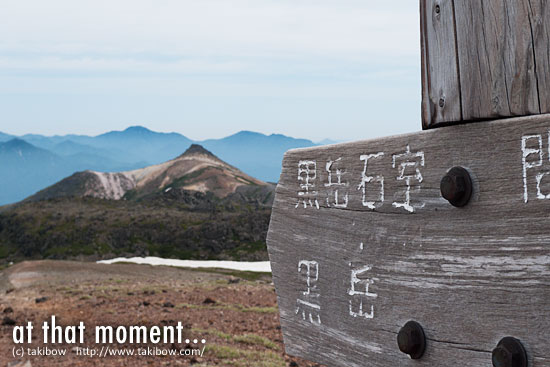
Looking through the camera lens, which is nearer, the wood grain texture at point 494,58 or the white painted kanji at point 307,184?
the wood grain texture at point 494,58

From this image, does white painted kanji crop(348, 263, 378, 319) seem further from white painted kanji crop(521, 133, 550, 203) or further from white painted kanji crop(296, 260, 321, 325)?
white painted kanji crop(521, 133, 550, 203)

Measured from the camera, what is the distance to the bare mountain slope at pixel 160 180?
92500 millimetres

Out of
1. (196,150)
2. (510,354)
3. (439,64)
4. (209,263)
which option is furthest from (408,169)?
(196,150)

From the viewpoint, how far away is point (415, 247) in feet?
5.55

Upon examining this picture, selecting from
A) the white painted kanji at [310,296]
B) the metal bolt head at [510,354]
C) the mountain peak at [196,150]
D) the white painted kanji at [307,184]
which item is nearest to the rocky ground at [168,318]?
the white painted kanji at [310,296]

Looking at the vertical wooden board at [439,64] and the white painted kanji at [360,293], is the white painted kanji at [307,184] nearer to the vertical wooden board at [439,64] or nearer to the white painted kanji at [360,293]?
the white painted kanji at [360,293]

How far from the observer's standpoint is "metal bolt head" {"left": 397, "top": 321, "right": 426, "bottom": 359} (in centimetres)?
167

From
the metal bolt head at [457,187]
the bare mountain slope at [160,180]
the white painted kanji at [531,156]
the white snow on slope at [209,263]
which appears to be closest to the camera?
the white painted kanji at [531,156]

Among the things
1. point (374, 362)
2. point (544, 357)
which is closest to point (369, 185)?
point (374, 362)

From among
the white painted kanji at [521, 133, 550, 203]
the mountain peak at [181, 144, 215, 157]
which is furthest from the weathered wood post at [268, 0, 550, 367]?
the mountain peak at [181, 144, 215, 157]

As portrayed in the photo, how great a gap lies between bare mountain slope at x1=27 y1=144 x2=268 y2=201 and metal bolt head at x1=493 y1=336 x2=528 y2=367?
280ft

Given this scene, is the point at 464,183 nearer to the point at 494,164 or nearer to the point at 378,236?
the point at 494,164

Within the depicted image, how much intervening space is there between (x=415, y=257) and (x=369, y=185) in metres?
0.32

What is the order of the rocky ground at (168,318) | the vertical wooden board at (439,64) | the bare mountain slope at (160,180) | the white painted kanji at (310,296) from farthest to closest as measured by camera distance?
1. the bare mountain slope at (160,180)
2. the rocky ground at (168,318)
3. the white painted kanji at (310,296)
4. the vertical wooden board at (439,64)
